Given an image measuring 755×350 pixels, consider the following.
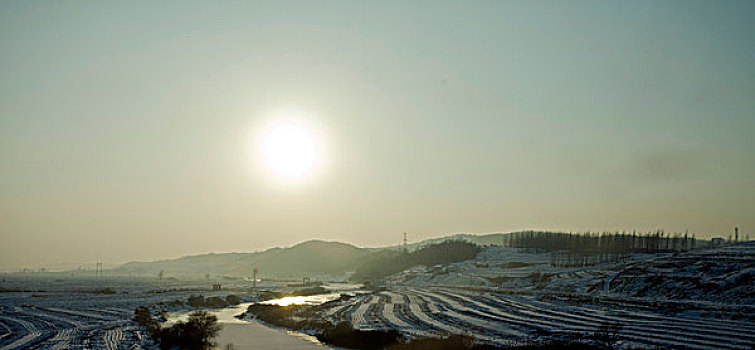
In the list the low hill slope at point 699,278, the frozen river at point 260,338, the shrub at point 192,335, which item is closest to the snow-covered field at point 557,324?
the frozen river at point 260,338

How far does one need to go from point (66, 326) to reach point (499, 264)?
14425 cm

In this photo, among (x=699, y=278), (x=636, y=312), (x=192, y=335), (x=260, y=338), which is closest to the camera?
(x=192, y=335)

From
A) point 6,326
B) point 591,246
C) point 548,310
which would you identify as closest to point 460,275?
point 591,246

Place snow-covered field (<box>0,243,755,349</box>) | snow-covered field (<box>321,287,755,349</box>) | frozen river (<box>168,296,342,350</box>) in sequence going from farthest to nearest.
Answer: frozen river (<box>168,296,342,350</box>), snow-covered field (<box>0,243,755,349</box>), snow-covered field (<box>321,287,755,349</box>)

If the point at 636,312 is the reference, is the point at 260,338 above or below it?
below

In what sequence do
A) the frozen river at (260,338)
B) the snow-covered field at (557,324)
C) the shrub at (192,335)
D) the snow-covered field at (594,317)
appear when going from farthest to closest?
the frozen river at (260,338), the shrub at (192,335), the snow-covered field at (594,317), the snow-covered field at (557,324)

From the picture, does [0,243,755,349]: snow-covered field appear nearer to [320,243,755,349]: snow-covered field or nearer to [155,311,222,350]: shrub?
[320,243,755,349]: snow-covered field

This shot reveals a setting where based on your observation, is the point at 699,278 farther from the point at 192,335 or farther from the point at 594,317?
the point at 192,335

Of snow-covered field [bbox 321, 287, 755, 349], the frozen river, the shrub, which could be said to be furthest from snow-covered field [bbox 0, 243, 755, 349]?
the frozen river

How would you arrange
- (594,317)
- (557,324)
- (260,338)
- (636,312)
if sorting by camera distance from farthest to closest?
(636,312) < (594,317) < (260,338) < (557,324)

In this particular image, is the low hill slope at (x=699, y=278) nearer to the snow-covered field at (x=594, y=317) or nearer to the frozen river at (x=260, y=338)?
the snow-covered field at (x=594, y=317)

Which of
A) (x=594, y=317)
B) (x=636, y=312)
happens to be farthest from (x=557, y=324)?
(x=636, y=312)

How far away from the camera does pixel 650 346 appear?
1270 inches

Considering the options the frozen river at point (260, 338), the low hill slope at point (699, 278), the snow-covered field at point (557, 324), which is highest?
the low hill slope at point (699, 278)
